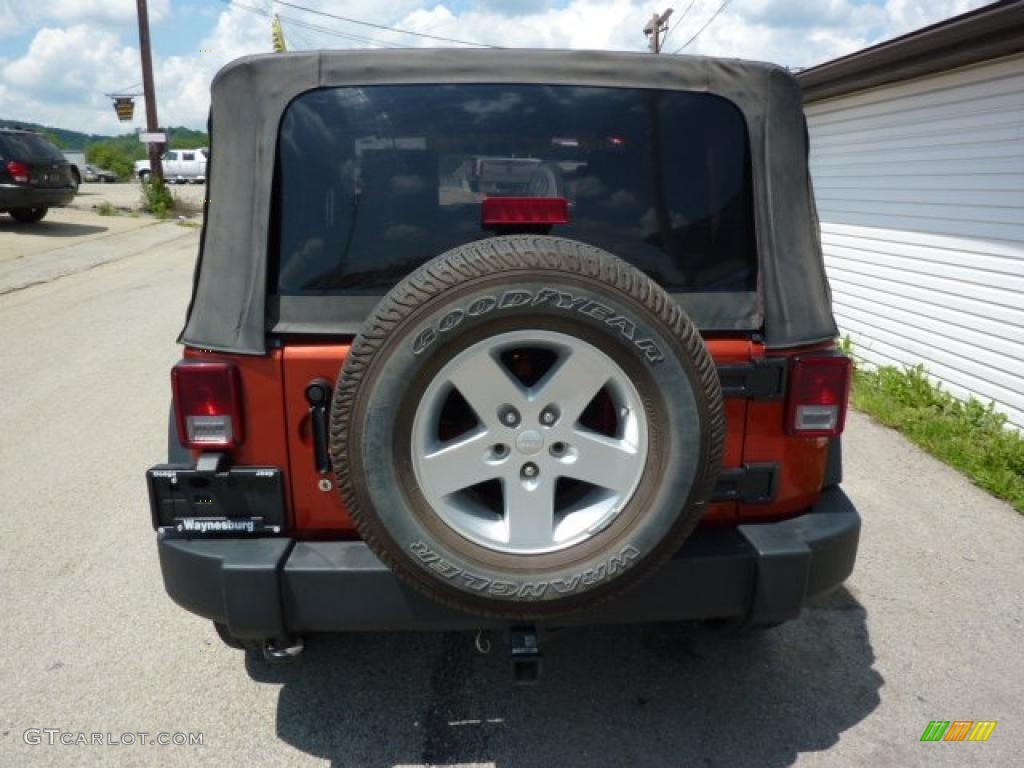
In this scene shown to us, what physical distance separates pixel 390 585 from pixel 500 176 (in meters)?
1.26

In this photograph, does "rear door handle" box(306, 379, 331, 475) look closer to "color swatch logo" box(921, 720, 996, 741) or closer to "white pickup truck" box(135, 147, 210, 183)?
"color swatch logo" box(921, 720, 996, 741)

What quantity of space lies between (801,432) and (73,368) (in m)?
6.77

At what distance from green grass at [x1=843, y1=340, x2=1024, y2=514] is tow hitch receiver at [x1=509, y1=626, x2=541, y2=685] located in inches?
146

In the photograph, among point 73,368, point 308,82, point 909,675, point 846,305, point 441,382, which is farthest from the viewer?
point 846,305

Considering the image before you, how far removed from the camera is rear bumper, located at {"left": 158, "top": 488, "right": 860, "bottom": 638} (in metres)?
2.26

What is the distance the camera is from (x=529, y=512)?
7.01 feet

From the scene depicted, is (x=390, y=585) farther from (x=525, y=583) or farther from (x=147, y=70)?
(x=147, y=70)

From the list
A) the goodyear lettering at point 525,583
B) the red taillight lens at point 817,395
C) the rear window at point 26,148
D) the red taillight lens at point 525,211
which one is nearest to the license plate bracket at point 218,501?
the goodyear lettering at point 525,583

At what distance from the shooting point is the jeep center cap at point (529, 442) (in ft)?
6.87

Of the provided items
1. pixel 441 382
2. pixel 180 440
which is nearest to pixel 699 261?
pixel 441 382

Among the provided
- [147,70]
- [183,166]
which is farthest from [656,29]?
[183,166]

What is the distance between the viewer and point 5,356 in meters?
7.51

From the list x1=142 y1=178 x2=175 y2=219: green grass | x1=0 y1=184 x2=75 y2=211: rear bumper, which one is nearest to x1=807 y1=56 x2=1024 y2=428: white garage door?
x1=0 y1=184 x2=75 y2=211: rear bumper

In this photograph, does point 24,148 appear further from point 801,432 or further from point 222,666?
point 801,432
